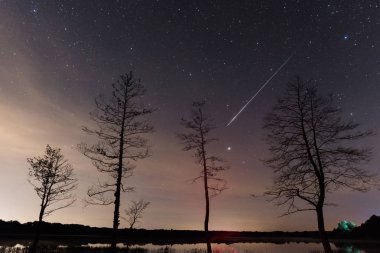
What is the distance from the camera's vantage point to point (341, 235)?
116 m

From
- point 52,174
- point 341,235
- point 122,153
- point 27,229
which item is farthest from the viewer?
point 341,235

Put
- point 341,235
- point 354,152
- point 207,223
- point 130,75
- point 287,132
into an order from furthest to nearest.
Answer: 1. point 341,235
2. point 207,223
3. point 130,75
4. point 287,132
5. point 354,152

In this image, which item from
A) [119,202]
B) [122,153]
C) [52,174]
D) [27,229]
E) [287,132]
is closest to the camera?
[287,132]

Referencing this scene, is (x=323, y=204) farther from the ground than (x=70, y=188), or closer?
closer

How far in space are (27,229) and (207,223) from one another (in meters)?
83.6

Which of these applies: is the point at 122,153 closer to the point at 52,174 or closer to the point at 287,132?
the point at 287,132

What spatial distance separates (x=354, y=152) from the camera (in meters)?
15.2

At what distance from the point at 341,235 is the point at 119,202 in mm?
119085

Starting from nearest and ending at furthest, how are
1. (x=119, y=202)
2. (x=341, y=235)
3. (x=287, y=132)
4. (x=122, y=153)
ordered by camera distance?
(x=287, y=132)
(x=119, y=202)
(x=122, y=153)
(x=341, y=235)

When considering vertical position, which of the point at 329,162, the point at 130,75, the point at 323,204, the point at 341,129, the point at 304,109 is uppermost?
the point at 130,75

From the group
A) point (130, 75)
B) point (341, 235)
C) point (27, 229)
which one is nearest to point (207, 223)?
point (130, 75)

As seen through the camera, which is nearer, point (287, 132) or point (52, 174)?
point (287, 132)

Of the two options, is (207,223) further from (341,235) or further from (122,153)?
(341,235)

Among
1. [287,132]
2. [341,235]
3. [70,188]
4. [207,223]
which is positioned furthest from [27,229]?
[341,235]
